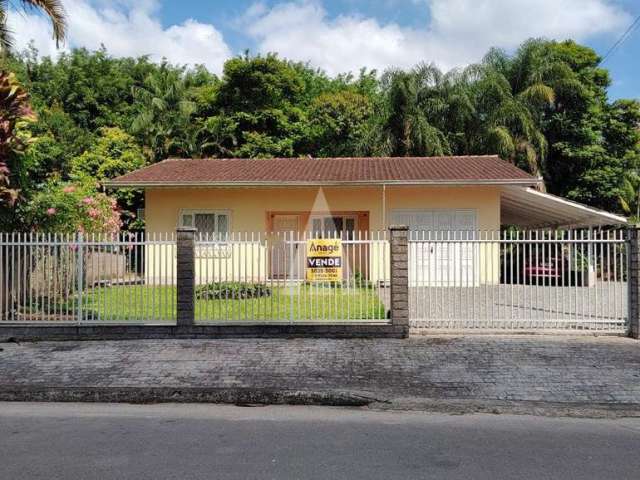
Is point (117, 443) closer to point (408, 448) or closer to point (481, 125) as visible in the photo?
point (408, 448)

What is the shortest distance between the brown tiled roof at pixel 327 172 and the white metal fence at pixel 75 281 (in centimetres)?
667

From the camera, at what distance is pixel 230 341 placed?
8.84 meters

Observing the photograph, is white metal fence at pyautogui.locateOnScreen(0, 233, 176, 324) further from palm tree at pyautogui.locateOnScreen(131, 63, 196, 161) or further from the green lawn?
palm tree at pyautogui.locateOnScreen(131, 63, 196, 161)

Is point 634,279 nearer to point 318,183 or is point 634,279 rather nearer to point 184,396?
point 184,396

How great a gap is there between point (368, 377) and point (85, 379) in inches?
138

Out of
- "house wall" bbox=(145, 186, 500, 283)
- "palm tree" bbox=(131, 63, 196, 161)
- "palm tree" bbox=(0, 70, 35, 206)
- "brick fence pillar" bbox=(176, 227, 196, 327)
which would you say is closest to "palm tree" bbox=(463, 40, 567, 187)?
"house wall" bbox=(145, 186, 500, 283)

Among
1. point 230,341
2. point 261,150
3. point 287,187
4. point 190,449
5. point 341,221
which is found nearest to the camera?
point 190,449

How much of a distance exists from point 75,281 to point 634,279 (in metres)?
9.32

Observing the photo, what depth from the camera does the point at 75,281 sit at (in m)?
9.58

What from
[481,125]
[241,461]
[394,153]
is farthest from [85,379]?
[481,125]

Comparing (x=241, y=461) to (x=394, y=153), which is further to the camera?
(x=394, y=153)

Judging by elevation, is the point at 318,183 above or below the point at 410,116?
below

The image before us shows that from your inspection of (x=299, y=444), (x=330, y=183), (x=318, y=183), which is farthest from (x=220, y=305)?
(x=330, y=183)

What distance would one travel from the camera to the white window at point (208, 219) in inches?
682
